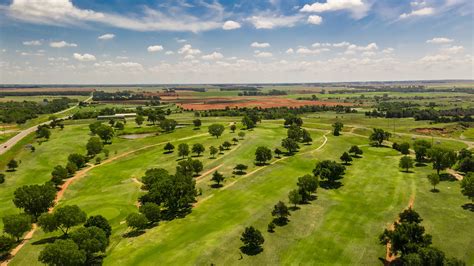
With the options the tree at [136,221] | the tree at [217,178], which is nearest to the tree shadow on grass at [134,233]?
the tree at [136,221]

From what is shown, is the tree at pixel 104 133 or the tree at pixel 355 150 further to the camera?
the tree at pixel 104 133

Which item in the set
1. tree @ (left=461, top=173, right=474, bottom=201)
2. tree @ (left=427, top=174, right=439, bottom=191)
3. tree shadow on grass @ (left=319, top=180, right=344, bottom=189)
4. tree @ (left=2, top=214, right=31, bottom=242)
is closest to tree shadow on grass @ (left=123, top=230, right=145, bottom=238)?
tree @ (left=2, top=214, right=31, bottom=242)

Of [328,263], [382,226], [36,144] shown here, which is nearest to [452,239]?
[382,226]

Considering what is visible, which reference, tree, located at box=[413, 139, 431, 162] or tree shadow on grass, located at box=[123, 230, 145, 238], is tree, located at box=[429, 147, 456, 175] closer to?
tree, located at box=[413, 139, 431, 162]

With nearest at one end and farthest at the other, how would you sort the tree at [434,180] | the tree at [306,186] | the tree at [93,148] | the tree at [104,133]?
the tree at [306,186] → the tree at [434,180] → the tree at [93,148] → the tree at [104,133]

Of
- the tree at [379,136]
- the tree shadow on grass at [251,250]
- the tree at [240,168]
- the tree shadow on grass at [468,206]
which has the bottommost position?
the tree shadow on grass at [251,250]

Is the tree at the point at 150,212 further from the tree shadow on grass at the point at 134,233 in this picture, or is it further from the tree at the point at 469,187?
the tree at the point at 469,187

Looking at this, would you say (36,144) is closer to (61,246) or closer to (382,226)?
(61,246)
